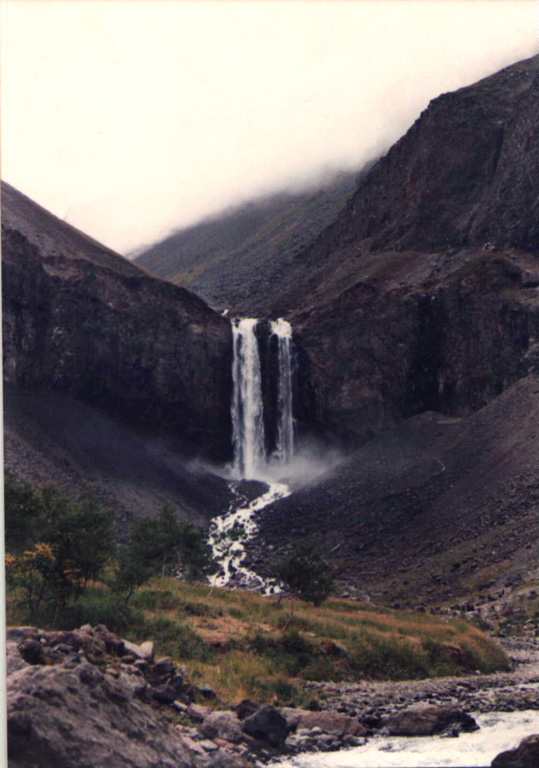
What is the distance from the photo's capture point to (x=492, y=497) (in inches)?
1224

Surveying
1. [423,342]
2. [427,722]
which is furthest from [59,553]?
[423,342]

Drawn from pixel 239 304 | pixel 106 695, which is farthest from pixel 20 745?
pixel 239 304

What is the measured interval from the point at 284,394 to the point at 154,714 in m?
37.0

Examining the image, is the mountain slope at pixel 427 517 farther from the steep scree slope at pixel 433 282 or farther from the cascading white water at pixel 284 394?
the cascading white water at pixel 284 394

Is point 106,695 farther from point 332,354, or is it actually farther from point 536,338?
point 332,354

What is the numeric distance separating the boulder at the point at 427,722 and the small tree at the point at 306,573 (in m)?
10.7

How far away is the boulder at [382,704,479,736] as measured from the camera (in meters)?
11.0

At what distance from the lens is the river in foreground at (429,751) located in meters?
9.46

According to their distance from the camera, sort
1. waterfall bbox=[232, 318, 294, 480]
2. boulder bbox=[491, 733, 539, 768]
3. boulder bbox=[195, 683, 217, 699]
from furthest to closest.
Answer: waterfall bbox=[232, 318, 294, 480] < boulder bbox=[195, 683, 217, 699] < boulder bbox=[491, 733, 539, 768]

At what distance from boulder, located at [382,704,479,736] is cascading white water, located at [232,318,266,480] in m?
16.8

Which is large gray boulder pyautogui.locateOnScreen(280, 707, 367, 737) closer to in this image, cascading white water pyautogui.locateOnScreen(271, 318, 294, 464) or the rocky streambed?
the rocky streambed

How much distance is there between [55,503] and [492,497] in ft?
66.0

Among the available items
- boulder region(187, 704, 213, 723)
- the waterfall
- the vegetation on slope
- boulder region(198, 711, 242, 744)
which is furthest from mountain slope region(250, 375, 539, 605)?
boulder region(198, 711, 242, 744)

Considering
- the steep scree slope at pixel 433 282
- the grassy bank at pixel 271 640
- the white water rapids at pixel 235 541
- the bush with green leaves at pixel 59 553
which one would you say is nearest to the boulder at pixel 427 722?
the grassy bank at pixel 271 640
